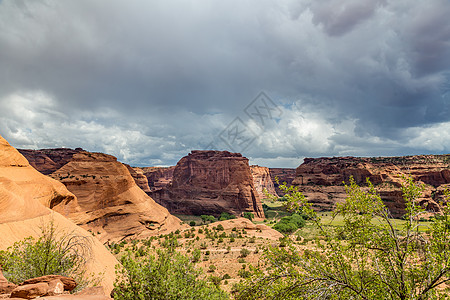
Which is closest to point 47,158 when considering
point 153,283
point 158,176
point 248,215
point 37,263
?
point 248,215

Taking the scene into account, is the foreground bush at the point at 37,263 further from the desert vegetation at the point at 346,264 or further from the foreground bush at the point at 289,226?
the foreground bush at the point at 289,226

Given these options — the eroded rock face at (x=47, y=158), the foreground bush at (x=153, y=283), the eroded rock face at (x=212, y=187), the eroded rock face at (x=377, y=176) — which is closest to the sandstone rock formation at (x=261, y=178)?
the eroded rock face at (x=377, y=176)

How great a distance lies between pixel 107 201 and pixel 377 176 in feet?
334

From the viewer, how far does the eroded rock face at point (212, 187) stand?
81.8 m

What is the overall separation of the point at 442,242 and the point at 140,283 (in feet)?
28.8

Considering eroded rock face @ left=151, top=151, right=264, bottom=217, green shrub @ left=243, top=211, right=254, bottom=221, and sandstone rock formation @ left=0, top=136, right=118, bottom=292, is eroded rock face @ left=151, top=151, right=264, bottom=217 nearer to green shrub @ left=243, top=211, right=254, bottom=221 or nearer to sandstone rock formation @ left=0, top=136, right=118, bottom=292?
green shrub @ left=243, top=211, right=254, bottom=221

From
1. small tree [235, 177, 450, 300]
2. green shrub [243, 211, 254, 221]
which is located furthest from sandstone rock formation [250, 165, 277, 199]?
small tree [235, 177, 450, 300]

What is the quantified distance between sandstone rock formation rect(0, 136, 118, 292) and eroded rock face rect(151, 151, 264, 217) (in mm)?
62679

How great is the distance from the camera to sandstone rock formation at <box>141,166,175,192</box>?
136m

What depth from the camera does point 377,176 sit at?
91438mm

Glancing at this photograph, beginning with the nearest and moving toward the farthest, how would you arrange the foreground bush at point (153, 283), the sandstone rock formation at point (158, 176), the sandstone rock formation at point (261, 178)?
the foreground bush at point (153, 283), the sandstone rock formation at point (158, 176), the sandstone rock formation at point (261, 178)

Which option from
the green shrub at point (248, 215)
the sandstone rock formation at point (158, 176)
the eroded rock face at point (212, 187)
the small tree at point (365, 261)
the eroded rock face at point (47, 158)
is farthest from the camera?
the sandstone rock formation at point (158, 176)

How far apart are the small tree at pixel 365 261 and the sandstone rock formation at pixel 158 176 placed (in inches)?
5286

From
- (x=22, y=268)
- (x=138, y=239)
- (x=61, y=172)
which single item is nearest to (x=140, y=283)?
(x=22, y=268)
